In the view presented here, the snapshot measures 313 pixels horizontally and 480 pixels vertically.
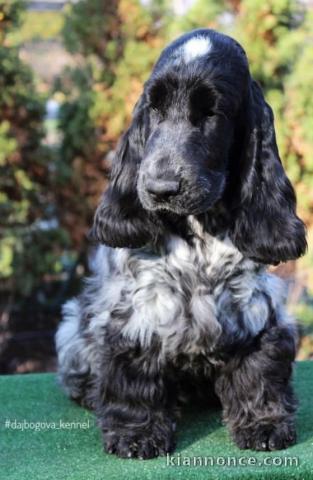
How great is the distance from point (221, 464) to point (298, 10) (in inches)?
142

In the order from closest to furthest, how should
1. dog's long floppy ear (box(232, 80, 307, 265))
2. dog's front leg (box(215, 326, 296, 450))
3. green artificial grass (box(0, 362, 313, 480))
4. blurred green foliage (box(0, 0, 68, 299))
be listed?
green artificial grass (box(0, 362, 313, 480))
dog's long floppy ear (box(232, 80, 307, 265))
dog's front leg (box(215, 326, 296, 450))
blurred green foliage (box(0, 0, 68, 299))

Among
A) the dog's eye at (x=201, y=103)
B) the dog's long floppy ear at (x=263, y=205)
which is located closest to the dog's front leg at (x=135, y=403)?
the dog's long floppy ear at (x=263, y=205)

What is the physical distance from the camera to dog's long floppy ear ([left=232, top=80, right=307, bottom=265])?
9.70ft

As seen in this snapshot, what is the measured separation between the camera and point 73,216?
19.4 ft

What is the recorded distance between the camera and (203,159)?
9.17 feet

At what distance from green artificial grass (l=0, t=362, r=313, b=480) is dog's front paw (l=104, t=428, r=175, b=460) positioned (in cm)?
3

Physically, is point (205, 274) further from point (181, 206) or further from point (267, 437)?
point (267, 437)

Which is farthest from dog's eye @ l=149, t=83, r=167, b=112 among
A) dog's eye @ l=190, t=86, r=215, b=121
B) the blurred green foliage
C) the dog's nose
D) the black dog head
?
the blurred green foliage

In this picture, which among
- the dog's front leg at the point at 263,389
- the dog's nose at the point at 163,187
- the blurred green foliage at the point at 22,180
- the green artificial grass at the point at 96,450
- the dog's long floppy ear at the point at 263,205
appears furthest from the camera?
the blurred green foliage at the point at 22,180

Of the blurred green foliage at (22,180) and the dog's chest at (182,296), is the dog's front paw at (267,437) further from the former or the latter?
the blurred green foliage at (22,180)

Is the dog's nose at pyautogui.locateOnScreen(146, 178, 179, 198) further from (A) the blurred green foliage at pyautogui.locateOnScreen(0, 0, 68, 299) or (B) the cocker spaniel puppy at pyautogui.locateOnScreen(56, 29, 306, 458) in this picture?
(A) the blurred green foliage at pyautogui.locateOnScreen(0, 0, 68, 299)

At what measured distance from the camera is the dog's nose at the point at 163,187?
2.66m

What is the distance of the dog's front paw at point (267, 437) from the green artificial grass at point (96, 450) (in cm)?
3

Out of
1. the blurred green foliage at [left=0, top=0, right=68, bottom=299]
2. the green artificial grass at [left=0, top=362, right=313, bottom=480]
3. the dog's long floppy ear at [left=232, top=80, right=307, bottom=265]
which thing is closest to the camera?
the green artificial grass at [left=0, top=362, right=313, bottom=480]
